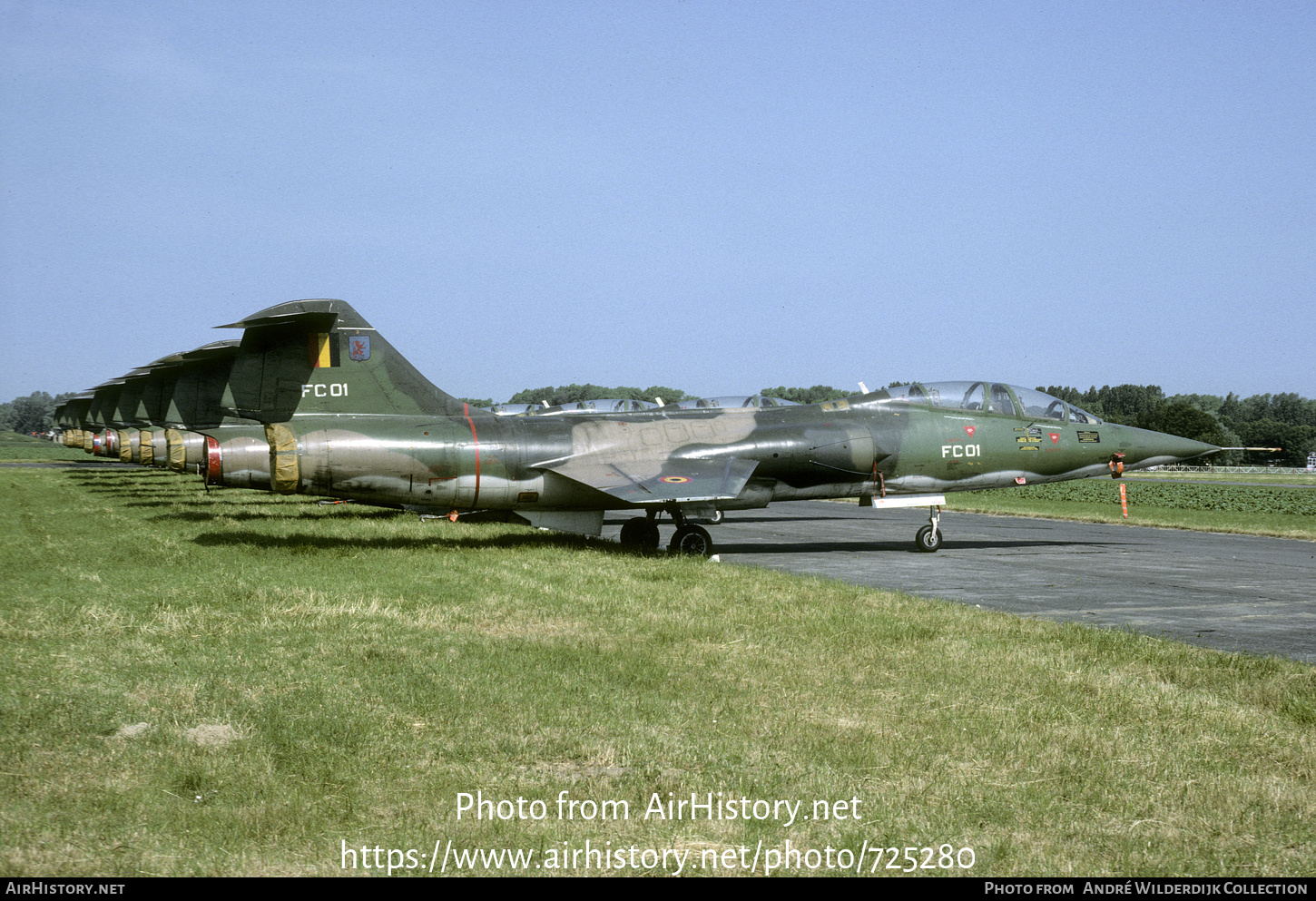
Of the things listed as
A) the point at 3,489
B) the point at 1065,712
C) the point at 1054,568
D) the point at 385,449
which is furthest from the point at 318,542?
the point at 3,489

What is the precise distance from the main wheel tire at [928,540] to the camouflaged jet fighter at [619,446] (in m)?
0.03

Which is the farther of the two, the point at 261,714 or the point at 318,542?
the point at 318,542

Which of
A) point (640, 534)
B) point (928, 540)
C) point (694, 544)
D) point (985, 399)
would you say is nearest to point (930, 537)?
point (928, 540)

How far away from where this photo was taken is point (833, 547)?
64.6 ft

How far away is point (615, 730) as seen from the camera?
6020 millimetres

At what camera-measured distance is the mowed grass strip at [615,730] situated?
4.47 meters

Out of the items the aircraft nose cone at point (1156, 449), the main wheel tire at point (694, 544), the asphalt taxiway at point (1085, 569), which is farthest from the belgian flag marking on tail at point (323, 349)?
the aircraft nose cone at point (1156, 449)

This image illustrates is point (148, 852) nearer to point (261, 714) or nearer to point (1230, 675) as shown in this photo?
point (261, 714)

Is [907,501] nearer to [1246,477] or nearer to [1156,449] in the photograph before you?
[1156,449]

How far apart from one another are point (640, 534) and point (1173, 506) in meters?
24.8

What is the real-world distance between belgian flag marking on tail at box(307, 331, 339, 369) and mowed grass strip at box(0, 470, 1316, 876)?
5.10m

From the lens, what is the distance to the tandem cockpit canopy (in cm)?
1911

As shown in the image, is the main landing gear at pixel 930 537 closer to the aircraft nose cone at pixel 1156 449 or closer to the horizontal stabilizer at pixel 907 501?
the horizontal stabilizer at pixel 907 501

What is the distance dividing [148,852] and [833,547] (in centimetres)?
1654
